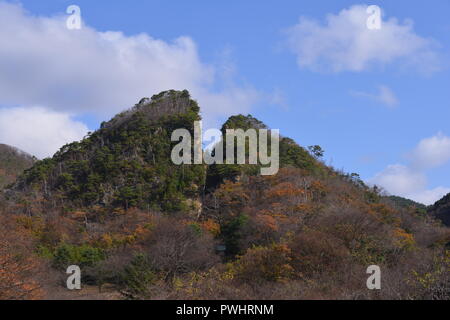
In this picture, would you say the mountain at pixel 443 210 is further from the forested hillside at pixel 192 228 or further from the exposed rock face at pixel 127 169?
the exposed rock face at pixel 127 169

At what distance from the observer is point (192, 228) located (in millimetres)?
30234

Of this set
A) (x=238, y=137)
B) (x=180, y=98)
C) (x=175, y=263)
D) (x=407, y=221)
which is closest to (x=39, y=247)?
(x=175, y=263)

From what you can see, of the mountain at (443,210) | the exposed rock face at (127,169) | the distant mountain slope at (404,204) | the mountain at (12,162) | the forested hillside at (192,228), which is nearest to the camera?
the forested hillside at (192,228)

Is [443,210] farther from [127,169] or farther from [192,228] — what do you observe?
[192,228]

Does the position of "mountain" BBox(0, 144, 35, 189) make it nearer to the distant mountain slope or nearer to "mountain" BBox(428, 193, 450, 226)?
the distant mountain slope

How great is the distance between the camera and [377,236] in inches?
796

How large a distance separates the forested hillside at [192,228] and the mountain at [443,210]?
11512mm

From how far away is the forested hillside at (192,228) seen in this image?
42.3 ft

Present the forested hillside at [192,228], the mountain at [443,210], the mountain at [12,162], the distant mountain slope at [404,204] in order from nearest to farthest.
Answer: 1. the forested hillside at [192,228]
2. the distant mountain slope at [404,204]
3. the mountain at [443,210]
4. the mountain at [12,162]

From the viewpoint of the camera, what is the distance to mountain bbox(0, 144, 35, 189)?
244 ft

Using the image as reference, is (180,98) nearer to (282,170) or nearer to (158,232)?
(282,170)

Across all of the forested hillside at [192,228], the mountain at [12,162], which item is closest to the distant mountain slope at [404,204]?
the forested hillside at [192,228]

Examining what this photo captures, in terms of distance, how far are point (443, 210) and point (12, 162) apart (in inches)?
2848

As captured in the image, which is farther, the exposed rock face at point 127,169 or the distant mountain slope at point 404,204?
the distant mountain slope at point 404,204
